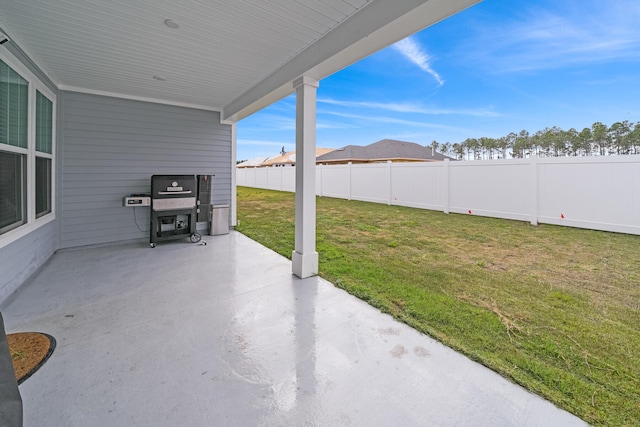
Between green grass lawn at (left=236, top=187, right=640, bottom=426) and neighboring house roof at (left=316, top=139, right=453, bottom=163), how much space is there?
14058 millimetres

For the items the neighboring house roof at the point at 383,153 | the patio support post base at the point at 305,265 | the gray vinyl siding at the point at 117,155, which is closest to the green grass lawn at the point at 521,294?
the patio support post base at the point at 305,265

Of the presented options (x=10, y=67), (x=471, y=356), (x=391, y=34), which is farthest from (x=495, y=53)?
(x=10, y=67)

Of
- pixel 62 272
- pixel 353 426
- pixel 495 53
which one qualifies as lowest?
pixel 353 426

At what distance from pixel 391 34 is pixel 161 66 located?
2.96m

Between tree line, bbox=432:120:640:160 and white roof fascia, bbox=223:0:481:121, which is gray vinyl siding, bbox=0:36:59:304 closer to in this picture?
white roof fascia, bbox=223:0:481:121

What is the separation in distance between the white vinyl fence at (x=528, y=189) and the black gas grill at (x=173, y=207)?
676 centimetres

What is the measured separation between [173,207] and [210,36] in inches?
119

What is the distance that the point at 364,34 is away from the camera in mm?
2359

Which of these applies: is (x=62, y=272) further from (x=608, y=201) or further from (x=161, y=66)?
(x=608, y=201)

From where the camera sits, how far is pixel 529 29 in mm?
7148

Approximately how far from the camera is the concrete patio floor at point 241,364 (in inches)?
59.3

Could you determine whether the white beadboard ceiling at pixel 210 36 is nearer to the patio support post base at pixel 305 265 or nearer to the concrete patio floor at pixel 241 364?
the patio support post base at pixel 305 265

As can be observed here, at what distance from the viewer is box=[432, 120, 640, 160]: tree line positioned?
1070 cm

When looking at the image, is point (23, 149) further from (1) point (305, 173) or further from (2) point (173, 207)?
(1) point (305, 173)
